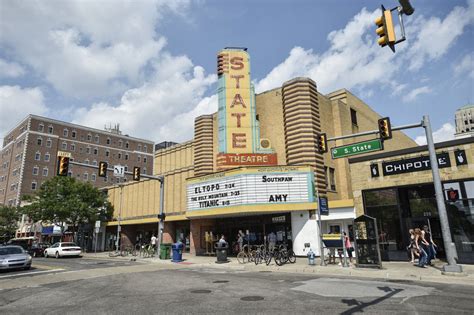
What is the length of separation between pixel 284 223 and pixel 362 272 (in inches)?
422

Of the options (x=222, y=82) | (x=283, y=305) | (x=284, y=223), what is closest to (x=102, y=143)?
(x=222, y=82)

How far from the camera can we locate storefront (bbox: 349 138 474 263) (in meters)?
17.6

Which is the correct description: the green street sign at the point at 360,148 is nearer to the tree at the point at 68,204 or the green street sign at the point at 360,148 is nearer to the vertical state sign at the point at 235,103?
the vertical state sign at the point at 235,103

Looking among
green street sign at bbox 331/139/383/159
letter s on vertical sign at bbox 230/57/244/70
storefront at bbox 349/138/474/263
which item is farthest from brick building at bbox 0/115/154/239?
green street sign at bbox 331/139/383/159

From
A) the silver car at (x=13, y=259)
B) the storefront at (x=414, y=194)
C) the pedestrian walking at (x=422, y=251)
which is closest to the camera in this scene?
the pedestrian walking at (x=422, y=251)

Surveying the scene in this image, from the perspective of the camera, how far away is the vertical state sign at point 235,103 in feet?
92.7

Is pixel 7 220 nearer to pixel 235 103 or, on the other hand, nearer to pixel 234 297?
pixel 235 103

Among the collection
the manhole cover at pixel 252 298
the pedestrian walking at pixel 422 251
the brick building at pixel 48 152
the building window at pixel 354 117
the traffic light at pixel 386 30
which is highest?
the brick building at pixel 48 152

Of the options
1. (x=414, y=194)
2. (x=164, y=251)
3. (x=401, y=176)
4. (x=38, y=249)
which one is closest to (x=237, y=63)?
(x=401, y=176)

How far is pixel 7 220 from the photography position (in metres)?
61.6

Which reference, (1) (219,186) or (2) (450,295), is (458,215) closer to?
(2) (450,295)

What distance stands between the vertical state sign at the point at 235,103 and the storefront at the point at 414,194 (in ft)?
31.9

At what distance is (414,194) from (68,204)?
34.8m

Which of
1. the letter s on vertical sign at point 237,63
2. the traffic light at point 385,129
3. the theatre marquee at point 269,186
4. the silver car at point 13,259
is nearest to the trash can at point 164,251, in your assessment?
the theatre marquee at point 269,186
